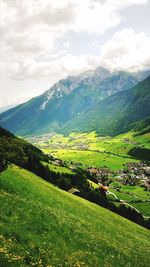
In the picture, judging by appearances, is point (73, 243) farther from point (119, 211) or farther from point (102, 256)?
point (119, 211)

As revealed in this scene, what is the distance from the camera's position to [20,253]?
925 inches

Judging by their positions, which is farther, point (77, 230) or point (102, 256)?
point (77, 230)

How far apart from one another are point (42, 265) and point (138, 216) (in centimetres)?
7727

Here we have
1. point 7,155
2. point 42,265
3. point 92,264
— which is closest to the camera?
point 42,265

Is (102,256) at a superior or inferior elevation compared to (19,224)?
inferior

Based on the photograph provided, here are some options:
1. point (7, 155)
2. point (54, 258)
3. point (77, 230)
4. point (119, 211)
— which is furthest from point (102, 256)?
point (119, 211)

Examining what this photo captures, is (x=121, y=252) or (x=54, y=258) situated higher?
(x=54, y=258)

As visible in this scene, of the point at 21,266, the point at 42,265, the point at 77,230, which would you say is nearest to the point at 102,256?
the point at 77,230

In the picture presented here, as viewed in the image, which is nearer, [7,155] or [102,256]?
[102,256]

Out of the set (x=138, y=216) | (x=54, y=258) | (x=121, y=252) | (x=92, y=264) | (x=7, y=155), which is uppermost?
(x=7, y=155)

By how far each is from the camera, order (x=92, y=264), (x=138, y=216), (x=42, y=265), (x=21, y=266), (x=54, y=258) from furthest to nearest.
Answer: (x=138, y=216) < (x=92, y=264) < (x=54, y=258) < (x=42, y=265) < (x=21, y=266)

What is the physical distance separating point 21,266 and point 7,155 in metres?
35.0

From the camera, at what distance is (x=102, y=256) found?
31.2 meters

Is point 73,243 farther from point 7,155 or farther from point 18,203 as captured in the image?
point 7,155
